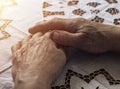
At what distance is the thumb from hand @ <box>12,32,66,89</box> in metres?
0.02

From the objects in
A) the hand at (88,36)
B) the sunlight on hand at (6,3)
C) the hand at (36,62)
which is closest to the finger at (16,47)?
the hand at (36,62)

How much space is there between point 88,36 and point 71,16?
23cm

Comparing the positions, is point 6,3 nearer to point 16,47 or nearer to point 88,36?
point 16,47

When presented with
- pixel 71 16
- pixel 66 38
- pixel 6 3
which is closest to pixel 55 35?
pixel 66 38

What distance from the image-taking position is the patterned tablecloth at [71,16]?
0.71m

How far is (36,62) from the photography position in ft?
2.28

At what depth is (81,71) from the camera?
2.43 feet

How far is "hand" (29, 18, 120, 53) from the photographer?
750 millimetres

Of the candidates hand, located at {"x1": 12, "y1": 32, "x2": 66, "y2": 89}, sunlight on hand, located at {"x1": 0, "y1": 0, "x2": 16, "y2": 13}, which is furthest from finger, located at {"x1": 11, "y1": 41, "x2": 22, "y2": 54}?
sunlight on hand, located at {"x1": 0, "y1": 0, "x2": 16, "y2": 13}

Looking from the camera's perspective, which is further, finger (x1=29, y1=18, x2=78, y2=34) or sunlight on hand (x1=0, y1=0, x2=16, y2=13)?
sunlight on hand (x1=0, y1=0, x2=16, y2=13)

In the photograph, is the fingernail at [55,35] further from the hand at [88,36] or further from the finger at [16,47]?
the finger at [16,47]

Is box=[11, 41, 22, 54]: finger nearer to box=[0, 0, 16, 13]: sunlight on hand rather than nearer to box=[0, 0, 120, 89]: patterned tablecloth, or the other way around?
box=[0, 0, 120, 89]: patterned tablecloth

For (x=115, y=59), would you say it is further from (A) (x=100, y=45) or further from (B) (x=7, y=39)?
(B) (x=7, y=39)

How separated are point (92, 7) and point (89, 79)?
40 centimetres
